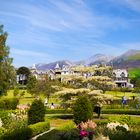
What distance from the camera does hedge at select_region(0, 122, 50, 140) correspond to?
63.7 feet

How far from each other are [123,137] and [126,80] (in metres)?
149

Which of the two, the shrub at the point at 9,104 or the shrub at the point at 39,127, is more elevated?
the shrub at the point at 9,104

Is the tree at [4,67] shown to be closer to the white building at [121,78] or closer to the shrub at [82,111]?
the shrub at [82,111]

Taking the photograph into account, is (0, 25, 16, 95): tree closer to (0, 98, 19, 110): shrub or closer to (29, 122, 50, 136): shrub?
(0, 98, 19, 110): shrub

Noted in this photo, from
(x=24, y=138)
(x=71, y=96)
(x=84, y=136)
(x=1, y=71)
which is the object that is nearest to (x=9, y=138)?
(x=24, y=138)

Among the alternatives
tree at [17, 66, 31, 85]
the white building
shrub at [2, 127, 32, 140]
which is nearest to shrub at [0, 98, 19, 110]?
shrub at [2, 127, 32, 140]

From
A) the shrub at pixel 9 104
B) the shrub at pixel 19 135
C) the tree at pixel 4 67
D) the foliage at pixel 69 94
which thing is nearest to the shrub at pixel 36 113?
the shrub at pixel 19 135

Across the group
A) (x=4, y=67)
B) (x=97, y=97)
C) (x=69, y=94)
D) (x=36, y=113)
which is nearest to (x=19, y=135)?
(x=36, y=113)

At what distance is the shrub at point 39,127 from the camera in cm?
2365

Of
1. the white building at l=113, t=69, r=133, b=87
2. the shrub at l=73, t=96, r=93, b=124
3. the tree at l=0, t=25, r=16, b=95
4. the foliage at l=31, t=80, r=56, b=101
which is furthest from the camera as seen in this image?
the white building at l=113, t=69, r=133, b=87

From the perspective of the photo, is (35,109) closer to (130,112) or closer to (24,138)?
(24,138)

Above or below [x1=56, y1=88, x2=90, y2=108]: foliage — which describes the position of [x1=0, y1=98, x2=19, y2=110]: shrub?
below

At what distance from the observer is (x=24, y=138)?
2089 centimetres

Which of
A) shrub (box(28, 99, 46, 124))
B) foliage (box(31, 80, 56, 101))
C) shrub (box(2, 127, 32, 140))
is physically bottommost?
shrub (box(2, 127, 32, 140))
